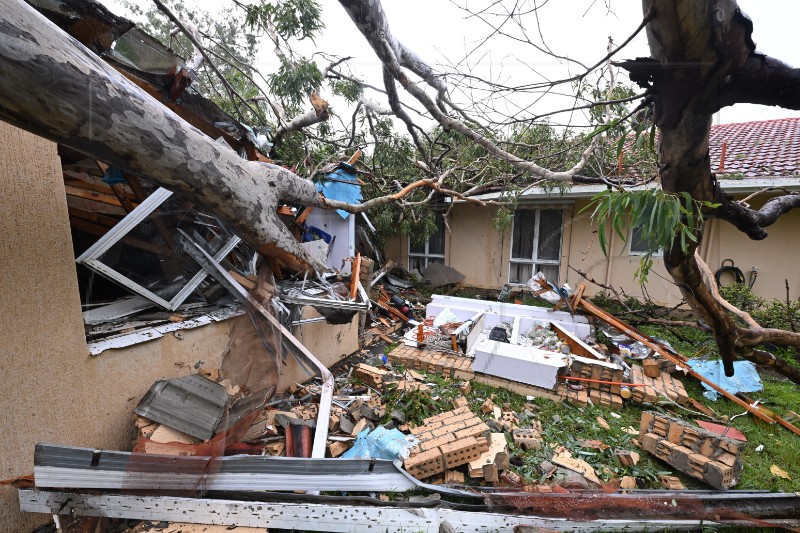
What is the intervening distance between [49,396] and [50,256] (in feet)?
3.15

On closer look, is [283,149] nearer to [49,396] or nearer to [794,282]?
[49,396]

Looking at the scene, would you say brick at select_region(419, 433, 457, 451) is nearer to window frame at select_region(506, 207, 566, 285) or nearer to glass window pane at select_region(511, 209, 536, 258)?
window frame at select_region(506, 207, 566, 285)

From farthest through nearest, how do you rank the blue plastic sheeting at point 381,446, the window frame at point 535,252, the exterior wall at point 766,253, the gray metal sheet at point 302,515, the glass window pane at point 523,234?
the glass window pane at point 523,234 → the window frame at point 535,252 → the exterior wall at point 766,253 → the blue plastic sheeting at point 381,446 → the gray metal sheet at point 302,515

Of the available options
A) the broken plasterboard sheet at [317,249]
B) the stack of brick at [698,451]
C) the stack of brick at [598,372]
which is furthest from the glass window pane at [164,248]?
→ the stack of brick at [698,451]

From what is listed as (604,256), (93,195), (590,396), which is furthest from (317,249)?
(604,256)

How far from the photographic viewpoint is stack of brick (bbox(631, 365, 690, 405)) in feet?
13.1

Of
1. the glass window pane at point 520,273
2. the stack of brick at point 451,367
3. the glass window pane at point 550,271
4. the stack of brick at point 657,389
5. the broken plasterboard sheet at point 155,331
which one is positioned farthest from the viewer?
the glass window pane at point 520,273

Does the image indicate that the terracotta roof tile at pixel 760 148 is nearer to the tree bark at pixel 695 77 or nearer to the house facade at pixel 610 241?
the house facade at pixel 610 241

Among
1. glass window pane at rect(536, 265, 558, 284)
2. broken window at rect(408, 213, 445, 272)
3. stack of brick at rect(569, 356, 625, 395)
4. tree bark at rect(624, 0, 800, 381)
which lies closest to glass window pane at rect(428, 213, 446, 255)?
broken window at rect(408, 213, 445, 272)

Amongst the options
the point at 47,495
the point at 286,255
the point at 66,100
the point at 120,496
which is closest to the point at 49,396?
the point at 47,495

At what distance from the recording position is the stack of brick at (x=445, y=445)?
278 cm

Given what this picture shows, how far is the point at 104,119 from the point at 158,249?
8.36 ft

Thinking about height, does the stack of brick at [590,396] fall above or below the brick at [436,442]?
below

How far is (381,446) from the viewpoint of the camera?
295 cm
